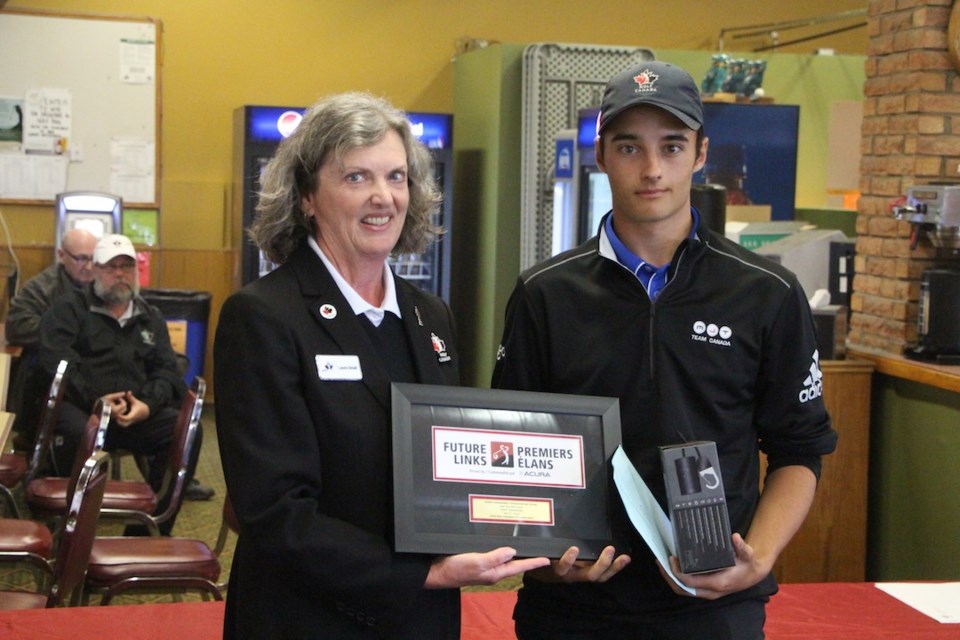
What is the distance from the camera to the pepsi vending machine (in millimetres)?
8039

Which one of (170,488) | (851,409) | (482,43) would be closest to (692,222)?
(851,409)

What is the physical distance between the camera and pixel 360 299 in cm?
187

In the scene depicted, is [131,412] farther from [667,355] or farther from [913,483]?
[667,355]

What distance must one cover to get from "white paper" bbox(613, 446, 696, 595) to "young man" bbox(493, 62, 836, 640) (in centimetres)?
7

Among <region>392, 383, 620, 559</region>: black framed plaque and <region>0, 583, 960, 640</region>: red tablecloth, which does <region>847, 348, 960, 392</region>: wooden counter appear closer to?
<region>0, 583, 960, 640</region>: red tablecloth

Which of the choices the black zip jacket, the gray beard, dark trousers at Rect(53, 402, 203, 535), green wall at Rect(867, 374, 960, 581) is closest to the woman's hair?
the black zip jacket

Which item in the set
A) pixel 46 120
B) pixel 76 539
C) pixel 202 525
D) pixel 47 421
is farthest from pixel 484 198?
pixel 76 539

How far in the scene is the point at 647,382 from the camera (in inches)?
76.7

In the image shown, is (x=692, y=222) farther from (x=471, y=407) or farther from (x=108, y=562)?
(x=108, y=562)

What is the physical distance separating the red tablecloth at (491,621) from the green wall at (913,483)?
1466 mm

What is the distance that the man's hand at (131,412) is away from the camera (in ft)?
17.9

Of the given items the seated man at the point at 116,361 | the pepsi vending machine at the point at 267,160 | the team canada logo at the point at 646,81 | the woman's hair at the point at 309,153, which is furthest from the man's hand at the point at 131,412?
the team canada logo at the point at 646,81

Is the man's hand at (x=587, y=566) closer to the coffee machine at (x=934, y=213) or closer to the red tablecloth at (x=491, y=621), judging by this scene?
the red tablecloth at (x=491, y=621)

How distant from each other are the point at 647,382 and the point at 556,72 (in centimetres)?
557
